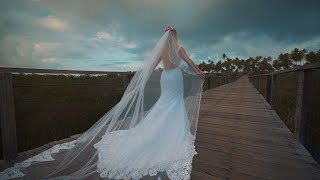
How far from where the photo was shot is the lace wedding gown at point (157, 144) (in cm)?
215

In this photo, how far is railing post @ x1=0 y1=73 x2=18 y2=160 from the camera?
2.39m

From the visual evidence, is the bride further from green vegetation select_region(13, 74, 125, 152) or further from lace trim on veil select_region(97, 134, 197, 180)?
green vegetation select_region(13, 74, 125, 152)

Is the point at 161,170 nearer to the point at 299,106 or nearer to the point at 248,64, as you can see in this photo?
the point at 299,106

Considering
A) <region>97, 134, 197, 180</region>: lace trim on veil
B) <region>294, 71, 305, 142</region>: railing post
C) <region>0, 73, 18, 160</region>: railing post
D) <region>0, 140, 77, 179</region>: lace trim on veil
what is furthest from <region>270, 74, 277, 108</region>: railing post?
<region>0, 73, 18, 160</region>: railing post

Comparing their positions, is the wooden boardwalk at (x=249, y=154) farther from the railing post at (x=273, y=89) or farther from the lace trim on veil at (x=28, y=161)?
the railing post at (x=273, y=89)

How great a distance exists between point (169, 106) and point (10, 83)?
1.97m

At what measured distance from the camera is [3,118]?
2418 millimetres

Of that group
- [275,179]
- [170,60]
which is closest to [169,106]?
[170,60]

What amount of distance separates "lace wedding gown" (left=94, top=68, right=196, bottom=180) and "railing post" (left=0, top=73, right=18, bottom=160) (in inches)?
38.1

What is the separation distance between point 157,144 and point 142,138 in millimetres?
197

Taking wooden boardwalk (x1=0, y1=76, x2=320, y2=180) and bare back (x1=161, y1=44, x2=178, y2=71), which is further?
→ bare back (x1=161, y1=44, x2=178, y2=71)

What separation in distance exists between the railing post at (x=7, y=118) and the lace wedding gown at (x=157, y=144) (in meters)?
0.97

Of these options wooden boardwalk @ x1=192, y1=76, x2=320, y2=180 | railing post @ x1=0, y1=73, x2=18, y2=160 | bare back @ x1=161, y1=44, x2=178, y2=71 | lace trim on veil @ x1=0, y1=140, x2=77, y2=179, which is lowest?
wooden boardwalk @ x1=192, y1=76, x2=320, y2=180

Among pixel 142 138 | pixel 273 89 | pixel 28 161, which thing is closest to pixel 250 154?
pixel 142 138
